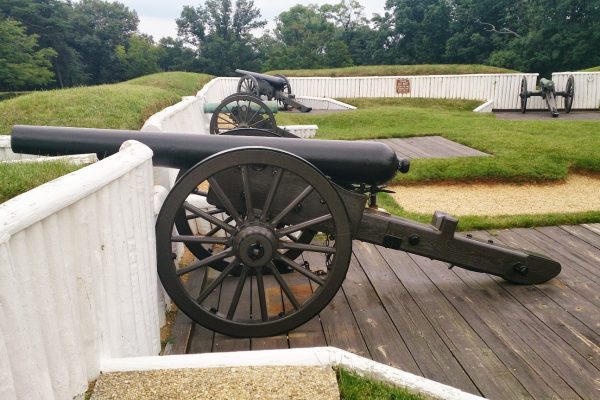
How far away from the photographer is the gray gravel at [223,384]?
70.0 inches

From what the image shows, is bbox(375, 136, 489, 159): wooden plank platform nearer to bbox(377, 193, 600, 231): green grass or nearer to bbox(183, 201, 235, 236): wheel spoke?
bbox(377, 193, 600, 231): green grass

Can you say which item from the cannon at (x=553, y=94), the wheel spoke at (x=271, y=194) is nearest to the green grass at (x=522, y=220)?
the wheel spoke at (x=271, y=194)

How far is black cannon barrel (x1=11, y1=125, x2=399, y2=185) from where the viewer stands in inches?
117

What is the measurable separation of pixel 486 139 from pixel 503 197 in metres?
3.03

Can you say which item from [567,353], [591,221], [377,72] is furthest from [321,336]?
[377,72]

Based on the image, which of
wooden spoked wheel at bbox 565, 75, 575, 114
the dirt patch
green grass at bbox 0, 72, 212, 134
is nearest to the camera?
the dirt patch

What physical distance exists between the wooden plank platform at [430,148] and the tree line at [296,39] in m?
27.8

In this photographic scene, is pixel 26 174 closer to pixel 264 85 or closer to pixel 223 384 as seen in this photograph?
pixel 223 384

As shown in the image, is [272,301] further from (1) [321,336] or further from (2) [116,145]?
(2) [116,145]

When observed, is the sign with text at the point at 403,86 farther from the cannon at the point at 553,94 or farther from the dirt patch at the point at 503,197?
the dirt patch at the point at 503,197

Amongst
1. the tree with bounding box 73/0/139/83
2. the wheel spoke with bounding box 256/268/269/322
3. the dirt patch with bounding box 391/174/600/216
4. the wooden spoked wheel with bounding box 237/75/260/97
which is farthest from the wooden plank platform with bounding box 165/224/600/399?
the tree with bounding box 73/0/139/83

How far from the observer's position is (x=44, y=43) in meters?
50.1

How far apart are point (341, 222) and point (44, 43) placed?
54588mm

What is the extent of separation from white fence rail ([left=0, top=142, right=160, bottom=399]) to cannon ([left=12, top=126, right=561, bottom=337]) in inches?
11.6
